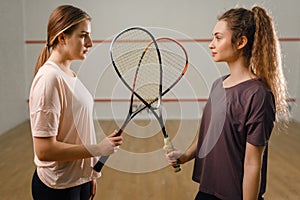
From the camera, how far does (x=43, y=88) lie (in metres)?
1.06

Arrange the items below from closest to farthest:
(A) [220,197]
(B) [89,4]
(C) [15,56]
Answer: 1. (A) [220,197]
2. (C) [15,56]
3. (B) [89,4]

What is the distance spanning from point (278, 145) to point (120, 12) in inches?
116

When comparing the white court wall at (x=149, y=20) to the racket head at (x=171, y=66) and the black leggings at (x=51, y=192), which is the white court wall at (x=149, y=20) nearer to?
the racket head at (x=171, y=66)

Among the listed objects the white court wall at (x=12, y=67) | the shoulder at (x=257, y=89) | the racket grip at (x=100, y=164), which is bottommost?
the white court wall at (x=12, y=67)

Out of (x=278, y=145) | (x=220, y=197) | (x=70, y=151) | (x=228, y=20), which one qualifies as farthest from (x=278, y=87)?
(x=278, y=145)

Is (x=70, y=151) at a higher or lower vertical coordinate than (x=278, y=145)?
higher

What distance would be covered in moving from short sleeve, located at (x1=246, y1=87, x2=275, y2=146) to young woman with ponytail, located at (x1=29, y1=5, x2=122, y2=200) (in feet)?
1.24

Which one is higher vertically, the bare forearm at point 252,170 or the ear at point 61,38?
the ear at point 61,38

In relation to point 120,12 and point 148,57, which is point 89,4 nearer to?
point 120,12

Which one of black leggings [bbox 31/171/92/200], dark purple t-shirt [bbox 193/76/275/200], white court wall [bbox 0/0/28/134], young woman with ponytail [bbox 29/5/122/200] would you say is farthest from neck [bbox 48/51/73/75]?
white court wall [bbox 0/0/28/134]

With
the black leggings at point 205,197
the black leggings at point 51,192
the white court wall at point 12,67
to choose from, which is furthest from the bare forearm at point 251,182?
the white court wall at point 12,67

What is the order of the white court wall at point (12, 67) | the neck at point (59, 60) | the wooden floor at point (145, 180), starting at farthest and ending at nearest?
the white court wall at point (12, 67) → the wooden floor at point (145, 180) → the neck at point (59, 60)

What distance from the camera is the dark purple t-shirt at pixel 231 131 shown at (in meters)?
1.08

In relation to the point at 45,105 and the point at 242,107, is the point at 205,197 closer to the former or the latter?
the point at 242,107
